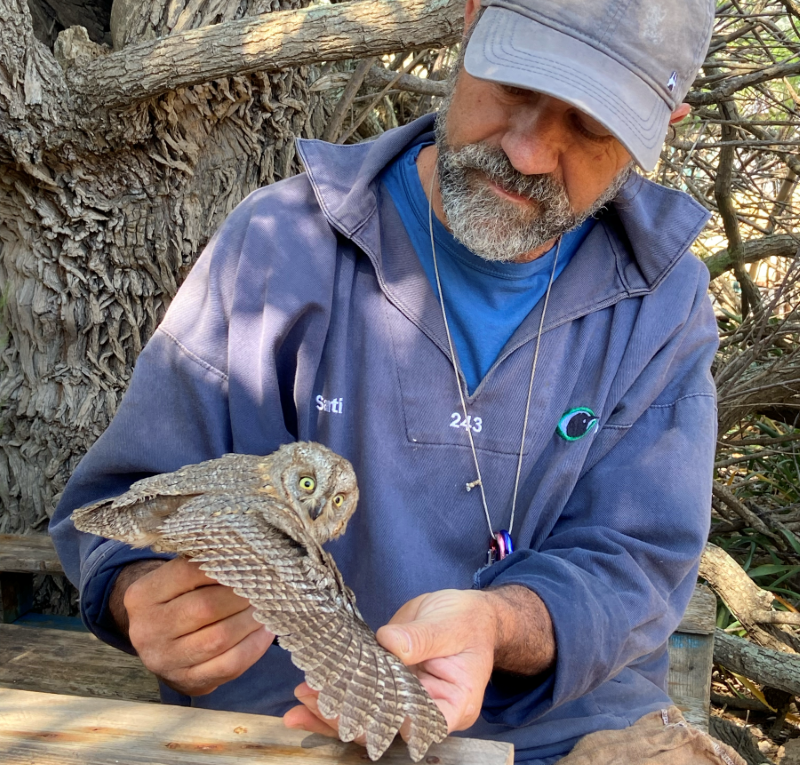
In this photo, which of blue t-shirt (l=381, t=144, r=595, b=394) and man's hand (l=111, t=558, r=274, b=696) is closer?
man's hand (l=111, t=558, r=274, b=696)

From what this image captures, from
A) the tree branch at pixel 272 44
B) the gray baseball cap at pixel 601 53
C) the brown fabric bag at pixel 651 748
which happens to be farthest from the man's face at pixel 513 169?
the brown fabric bag at pixel 651 748

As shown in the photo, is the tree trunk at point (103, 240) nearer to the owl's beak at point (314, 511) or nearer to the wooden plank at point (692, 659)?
the owl's beak at point (314, 511)

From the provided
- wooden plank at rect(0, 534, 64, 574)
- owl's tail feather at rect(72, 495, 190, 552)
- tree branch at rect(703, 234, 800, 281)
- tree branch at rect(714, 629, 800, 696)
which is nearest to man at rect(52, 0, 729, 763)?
owl's tail feather at rect(72, 495, 190, 552)

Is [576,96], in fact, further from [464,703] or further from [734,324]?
[734,324]

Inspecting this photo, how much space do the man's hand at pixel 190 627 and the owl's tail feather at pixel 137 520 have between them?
67 millimetres

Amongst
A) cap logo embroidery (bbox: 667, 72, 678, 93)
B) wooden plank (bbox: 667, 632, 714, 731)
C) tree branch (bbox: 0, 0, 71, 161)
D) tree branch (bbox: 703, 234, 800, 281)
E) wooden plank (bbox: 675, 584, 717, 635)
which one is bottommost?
wooden plank (bbox: 667, 632, 714, 731)

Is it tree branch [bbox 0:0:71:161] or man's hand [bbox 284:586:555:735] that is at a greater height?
tree branch [bbox 0:0:71:161]

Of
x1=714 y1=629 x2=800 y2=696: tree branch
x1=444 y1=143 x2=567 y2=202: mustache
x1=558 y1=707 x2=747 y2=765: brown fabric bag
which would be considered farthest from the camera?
x1=714 y1=629 x2=800 y2=696: tree branch

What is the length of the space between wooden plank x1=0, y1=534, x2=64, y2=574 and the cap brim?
75.2 inches

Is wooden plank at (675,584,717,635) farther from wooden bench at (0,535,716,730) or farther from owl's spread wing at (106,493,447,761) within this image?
owl's spread wing at (106,493,447,761)

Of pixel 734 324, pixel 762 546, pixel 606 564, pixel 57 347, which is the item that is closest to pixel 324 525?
pixel 606 564

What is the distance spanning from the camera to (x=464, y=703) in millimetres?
1320

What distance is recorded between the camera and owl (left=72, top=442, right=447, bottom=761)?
1.16 m

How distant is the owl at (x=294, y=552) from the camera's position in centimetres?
116
